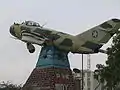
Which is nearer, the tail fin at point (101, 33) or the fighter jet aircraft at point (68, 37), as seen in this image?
the fighter jet aircraft at point (68, 37)

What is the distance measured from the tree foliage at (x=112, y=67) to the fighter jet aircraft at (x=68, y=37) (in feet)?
15.0

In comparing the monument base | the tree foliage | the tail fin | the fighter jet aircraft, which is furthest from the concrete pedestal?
the tree foliage

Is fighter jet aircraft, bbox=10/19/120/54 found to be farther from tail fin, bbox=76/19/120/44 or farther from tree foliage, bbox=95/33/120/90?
tree foliage, bbox=95/33/120/90

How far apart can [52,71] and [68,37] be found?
15.7 ft

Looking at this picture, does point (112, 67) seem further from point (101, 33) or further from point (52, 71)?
point (52, 71)

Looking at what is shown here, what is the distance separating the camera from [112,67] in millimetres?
39969

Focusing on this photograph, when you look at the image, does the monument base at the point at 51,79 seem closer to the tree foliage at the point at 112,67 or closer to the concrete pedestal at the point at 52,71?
the concrete pedestal at the point at 52,71

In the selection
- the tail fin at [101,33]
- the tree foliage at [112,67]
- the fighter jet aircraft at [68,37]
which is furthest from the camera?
the tail fin at [101,33]

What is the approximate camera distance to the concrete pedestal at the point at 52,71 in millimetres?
47094

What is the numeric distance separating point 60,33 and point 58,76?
5429 millimetres

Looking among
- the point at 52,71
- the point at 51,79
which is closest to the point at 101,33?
the point at 52,71

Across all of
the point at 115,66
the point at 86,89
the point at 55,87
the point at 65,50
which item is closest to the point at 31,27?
the point at 65,50

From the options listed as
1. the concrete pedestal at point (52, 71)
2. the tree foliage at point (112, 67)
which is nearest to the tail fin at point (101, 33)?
the concrete pedestal at point (52, 71)

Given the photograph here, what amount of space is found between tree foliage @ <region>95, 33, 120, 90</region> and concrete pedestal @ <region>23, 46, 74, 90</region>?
7.25m
